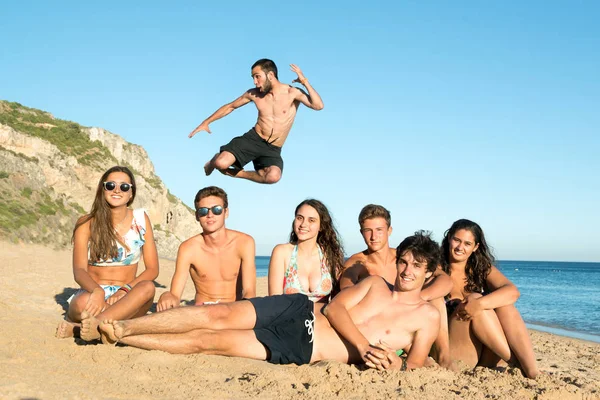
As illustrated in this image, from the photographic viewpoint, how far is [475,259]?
228 inches

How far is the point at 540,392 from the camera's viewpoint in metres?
4.46

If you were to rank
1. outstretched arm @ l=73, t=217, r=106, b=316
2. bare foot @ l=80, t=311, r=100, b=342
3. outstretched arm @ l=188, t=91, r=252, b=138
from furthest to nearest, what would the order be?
1. outstretched arm @ l=188, t=91, r=252, b=138
2. outstretched arm @ l=73, t=217, r=106, b=316
3. bare foot @ l=80, t=311, r=100, b=342

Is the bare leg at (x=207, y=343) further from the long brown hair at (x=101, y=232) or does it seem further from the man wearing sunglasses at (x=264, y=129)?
the man wearing sunglasses at (x=264, y=129)

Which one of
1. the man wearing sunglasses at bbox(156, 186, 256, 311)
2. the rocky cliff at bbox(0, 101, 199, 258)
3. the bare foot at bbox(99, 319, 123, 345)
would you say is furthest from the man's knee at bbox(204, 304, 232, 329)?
the rocky cliff at bbox(0, 101, 199, 258)

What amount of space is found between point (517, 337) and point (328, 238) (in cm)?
214

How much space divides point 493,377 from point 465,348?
2.18 ft

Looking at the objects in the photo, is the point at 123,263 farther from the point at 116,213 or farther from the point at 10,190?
the point at 10,190

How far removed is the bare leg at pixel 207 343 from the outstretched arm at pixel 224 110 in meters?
3.90

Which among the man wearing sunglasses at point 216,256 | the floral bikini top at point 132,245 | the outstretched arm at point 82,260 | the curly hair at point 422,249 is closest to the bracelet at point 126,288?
the outstretched arm at point 82,260

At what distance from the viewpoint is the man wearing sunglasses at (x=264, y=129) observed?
8.05 m

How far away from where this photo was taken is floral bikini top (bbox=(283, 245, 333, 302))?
5938 mm

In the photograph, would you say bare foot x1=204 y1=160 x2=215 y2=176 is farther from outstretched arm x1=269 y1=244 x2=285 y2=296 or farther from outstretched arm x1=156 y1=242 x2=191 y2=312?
outstretched arm x1=269 y1=244 x2=285 y2=296

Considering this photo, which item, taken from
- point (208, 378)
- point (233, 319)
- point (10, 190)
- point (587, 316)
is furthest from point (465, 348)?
point (10, 190)

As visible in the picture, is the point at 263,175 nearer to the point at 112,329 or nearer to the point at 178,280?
the point at 178,280
